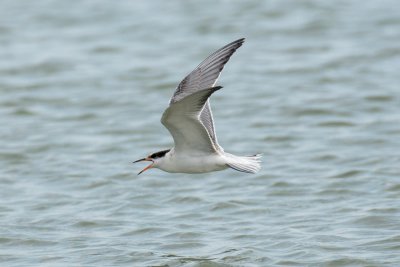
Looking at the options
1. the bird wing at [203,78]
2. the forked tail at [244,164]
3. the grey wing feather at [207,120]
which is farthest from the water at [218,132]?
the bird wing at [203,78]

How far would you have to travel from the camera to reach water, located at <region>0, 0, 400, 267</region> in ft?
30.5

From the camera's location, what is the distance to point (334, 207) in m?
10.2

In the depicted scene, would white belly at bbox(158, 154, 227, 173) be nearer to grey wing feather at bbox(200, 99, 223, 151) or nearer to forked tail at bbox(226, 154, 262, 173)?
forked tail at bbox(226, 154, 262, 173)

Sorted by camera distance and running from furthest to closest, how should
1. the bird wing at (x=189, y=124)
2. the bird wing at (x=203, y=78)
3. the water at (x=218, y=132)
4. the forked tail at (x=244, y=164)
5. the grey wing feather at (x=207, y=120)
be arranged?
1. the water at (x=218, y=132)
2. the grey wing feather at (x=207, y=120)
3. the bird wing at (x=203, y=78)
4. the forked tail at (x=244, y=164)
5. the bird wing at (x=189, y=124)

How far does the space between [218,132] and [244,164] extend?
474 cm

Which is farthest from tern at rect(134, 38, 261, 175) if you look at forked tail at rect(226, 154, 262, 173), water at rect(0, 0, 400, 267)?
water at rect(0, 0, 400, 267)

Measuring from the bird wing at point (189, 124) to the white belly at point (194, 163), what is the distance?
0.06m

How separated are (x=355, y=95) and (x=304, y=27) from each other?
377cm

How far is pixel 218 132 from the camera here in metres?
12.9

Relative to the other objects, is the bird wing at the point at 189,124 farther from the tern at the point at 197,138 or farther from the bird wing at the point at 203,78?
the bird wing at the point at 203,78

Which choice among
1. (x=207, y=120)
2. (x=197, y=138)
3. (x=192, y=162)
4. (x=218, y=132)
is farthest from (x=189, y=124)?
(x=218, y=132)

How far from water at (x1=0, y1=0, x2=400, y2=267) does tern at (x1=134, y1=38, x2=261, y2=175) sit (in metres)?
0.90

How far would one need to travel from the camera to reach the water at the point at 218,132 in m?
9.30

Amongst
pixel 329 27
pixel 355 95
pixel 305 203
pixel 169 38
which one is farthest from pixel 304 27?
pixel 305 203
